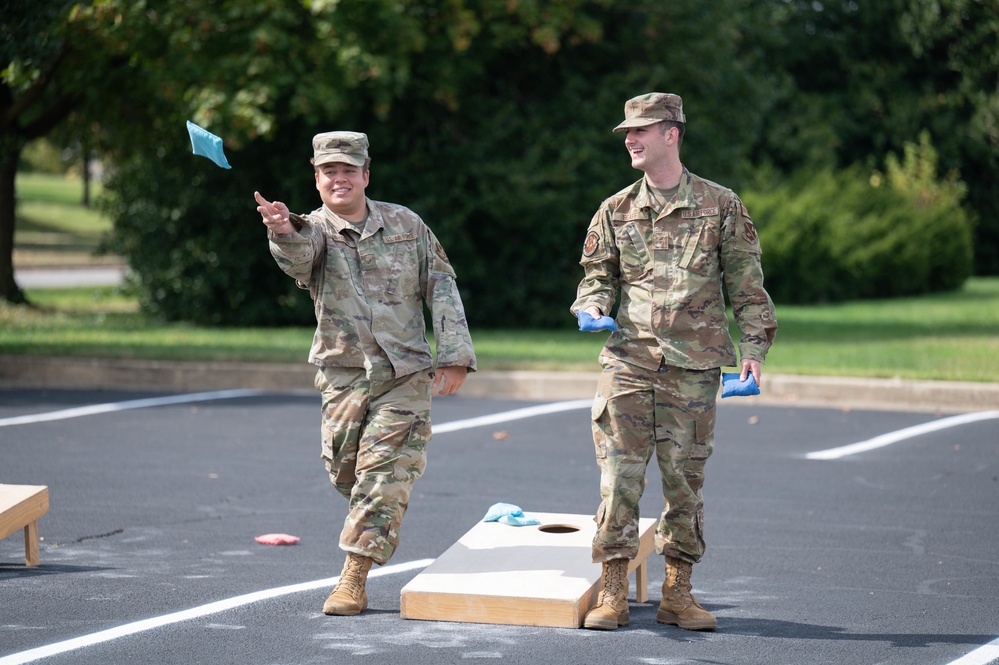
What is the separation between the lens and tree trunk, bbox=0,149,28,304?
20062mm

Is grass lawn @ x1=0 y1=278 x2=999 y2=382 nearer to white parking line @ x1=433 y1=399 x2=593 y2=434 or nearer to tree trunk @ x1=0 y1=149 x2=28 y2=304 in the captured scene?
tree trunk @ x1=0 y1=149 x2=28 y2=304

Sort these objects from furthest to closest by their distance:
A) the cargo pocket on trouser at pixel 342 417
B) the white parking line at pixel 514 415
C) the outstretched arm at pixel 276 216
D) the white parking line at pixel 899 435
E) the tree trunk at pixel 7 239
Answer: the tree trunk at pixel 7 239
the white parking line at pixel 514 415
the white parking line at pixel 899 435
the cargo pocket on trouser at pixel 342 417
the outstretched arm at pixel 276 216

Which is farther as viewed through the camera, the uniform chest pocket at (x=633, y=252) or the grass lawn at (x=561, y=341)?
the grass lawn at (x=561, y=341)

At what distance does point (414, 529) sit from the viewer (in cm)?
733

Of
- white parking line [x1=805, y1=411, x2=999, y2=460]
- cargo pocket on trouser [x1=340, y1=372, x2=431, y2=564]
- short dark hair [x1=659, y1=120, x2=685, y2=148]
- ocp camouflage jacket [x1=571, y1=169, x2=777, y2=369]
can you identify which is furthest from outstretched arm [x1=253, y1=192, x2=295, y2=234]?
white parking line [x1=805, y1=411, x2=999, y2=460]

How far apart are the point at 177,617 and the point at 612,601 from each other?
5.72 feet

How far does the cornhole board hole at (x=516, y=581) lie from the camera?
5375mm

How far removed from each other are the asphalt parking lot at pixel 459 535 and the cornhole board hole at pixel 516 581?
0.07m

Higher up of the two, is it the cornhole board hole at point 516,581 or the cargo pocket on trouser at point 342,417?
the cargo pocket on trouser at point 342,417

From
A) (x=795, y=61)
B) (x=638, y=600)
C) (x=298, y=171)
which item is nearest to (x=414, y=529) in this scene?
(x=638, y=600)

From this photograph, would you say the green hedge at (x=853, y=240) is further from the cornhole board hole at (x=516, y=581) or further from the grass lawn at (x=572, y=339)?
the cornhole board hole at (x=516, y=581)

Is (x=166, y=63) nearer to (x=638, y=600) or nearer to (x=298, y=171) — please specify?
(x=298, y=171)

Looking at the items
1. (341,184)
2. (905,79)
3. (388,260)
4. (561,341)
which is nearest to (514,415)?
(561,341)

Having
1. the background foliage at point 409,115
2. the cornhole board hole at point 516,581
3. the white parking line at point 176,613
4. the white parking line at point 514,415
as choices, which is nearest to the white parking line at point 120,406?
the white parking line at point 176,613
